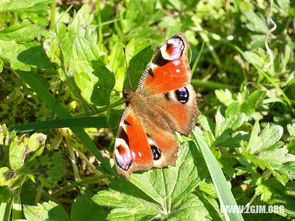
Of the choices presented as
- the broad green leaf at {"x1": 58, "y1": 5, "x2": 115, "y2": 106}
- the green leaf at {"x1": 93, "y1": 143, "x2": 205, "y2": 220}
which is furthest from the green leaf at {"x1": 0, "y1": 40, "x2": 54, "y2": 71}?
the green leaf at {"x1": 93, "y1": 143, "x2": 205, "y2": 220}

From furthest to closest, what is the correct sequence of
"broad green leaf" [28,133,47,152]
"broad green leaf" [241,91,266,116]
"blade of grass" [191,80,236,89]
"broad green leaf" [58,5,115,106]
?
"blade of grass" [191,80,236,89] < "broad green leaf" [241,91,266,116] < "broad green leaf" [58,5,115,106] < "broad green leaf" [28,133,47,152]

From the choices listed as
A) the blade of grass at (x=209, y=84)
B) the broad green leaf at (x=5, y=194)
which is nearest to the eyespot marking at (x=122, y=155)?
the broad green leaf at (x=5, y=194)

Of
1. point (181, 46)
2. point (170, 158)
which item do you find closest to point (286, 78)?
point (181, 46)

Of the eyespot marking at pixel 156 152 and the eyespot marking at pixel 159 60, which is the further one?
the eyespot marking at pixel 159 60

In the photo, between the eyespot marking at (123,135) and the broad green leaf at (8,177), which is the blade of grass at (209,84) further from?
the broad green leaf at (8,177)

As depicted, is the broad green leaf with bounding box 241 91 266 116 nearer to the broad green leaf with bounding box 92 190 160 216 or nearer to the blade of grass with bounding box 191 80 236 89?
the blade of grass with bounding box 191 80 236 89

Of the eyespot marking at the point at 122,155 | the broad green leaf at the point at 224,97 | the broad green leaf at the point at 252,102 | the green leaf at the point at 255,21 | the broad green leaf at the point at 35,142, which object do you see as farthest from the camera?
the green leaf at the point at 255,21

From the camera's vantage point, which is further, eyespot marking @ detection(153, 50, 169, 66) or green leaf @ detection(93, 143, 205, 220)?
eyespot marking @ detection(153, 50, 169, 66)
